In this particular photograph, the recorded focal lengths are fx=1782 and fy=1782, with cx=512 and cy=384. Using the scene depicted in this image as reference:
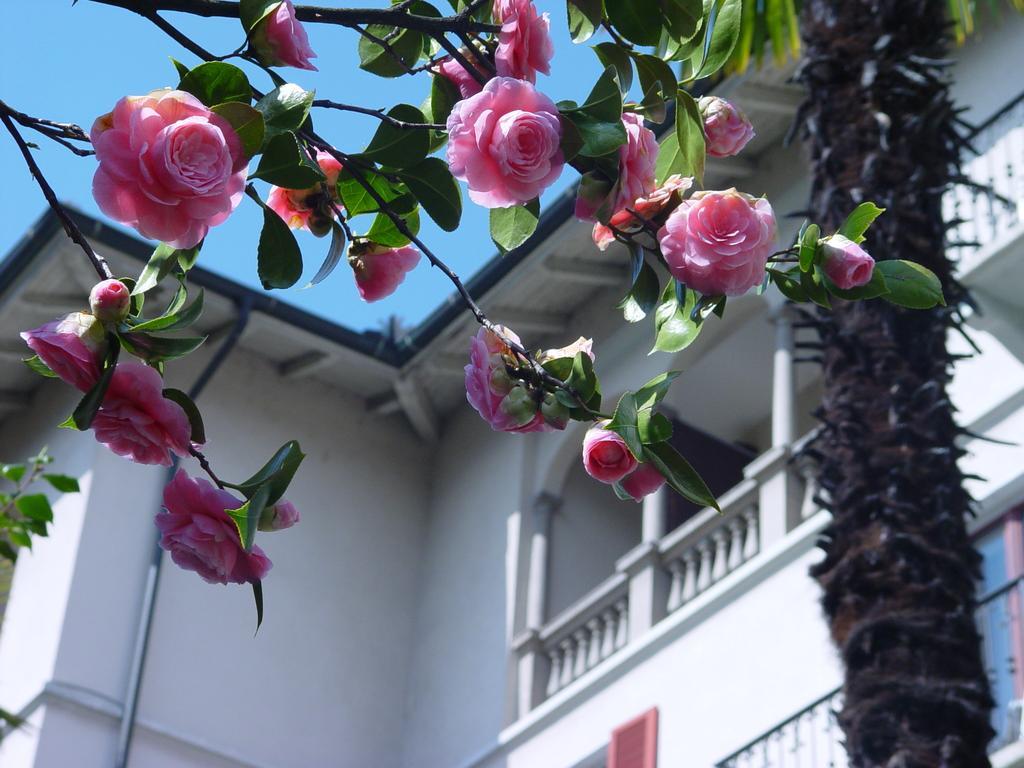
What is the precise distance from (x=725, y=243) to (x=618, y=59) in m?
0.40

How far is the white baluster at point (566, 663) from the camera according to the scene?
1284cm

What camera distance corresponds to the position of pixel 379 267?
2.69 metres

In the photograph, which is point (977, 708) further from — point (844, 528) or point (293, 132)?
point (293, 132)

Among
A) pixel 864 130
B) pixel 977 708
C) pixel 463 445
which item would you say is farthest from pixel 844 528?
pixel 463 445

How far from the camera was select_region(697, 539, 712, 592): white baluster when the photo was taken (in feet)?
39.6

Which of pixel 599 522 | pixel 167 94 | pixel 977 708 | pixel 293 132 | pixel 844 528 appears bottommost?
pixel 167 94

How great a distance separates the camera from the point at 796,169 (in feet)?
43.3

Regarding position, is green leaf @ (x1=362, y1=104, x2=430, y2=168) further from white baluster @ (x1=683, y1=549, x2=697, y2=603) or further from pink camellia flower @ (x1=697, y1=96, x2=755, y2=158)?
white baluster @ (x1=683, y1=549, x2=697, y2=603)

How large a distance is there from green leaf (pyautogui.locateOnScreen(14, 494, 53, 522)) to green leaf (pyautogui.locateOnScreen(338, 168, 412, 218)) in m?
2.32

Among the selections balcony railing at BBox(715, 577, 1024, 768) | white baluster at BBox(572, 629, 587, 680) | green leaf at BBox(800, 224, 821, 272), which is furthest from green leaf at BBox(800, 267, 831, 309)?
white baluster at BBox(572, 629, 587, 680)

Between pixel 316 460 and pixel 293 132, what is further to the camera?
pixel 316 460

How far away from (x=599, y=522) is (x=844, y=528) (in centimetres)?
835

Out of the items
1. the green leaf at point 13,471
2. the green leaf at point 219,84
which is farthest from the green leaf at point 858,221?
the green leaf at point 13,471

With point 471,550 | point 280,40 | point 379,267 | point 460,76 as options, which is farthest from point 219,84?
point 471,550
